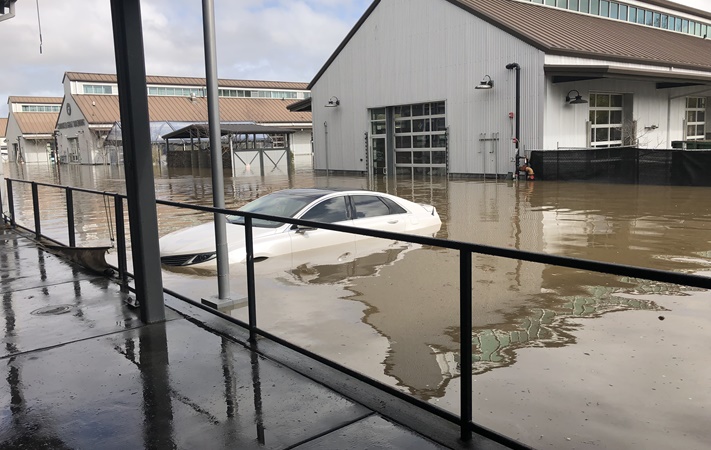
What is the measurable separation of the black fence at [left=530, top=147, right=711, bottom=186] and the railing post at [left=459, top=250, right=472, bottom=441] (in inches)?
787

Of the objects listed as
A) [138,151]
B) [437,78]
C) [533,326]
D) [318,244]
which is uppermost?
[437,78]

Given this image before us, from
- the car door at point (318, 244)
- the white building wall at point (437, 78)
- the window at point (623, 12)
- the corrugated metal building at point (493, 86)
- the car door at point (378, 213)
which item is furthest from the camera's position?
the window at point (623, 12)

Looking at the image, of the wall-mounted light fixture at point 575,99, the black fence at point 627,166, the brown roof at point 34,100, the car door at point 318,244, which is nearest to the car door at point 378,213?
the car door at point 318,244

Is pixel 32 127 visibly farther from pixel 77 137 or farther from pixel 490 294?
pixel 490 294

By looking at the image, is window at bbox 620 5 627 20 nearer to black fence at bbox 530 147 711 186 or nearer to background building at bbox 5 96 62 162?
black fence at bbox 530 147 711 186

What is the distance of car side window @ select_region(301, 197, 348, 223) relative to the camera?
33.0ft

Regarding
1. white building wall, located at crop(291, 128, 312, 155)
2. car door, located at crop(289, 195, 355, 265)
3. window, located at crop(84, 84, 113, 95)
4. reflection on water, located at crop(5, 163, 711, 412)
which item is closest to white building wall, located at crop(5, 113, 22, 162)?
window, located at crop(84, 84, 113, 95)

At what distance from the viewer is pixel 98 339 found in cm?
547

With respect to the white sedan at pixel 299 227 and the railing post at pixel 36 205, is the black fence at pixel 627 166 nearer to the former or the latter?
the white sedan at pixel 299 227

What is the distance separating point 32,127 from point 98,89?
876 inches

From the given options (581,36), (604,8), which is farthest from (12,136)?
(581,36)

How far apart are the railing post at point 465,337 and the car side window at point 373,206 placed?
710cm

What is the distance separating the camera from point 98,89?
73750 mm

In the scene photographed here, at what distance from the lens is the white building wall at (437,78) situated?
85.9 feet
